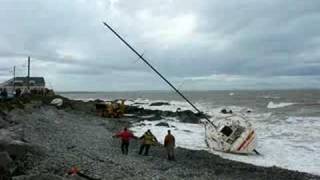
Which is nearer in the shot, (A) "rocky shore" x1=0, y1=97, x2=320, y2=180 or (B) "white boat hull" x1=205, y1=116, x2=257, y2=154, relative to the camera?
(A) "rocky shore" x1=0, y1=97, x2=320, y2=180

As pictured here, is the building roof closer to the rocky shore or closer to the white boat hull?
the rocky shore

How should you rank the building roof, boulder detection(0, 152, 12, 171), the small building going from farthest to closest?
the building roof → the small building → boulder detection(0, 152, 12, 171)

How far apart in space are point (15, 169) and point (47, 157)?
269 cm

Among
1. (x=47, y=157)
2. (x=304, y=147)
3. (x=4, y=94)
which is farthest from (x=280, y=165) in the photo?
(x=4, y=94)

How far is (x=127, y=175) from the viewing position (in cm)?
1708

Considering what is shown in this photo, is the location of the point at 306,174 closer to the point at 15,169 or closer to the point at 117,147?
the point at 117,147

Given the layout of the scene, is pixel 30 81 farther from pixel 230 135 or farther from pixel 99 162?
pixel 99 162

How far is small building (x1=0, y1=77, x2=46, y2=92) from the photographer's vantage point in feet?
246

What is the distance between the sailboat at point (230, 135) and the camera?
2891 cm

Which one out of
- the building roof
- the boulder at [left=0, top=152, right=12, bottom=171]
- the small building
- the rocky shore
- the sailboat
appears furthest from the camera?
the building roof

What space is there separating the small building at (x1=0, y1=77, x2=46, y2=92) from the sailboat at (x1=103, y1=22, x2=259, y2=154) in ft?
151

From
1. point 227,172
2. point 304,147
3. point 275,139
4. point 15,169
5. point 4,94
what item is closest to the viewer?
point 15,169

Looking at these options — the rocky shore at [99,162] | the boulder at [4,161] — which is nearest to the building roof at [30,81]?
the rocky shore at [99,162]

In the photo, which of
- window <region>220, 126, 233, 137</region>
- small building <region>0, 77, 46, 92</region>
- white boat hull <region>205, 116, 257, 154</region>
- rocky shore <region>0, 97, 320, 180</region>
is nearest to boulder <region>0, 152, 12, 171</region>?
rocky shore <region>0, 97, 320, 180</region>
